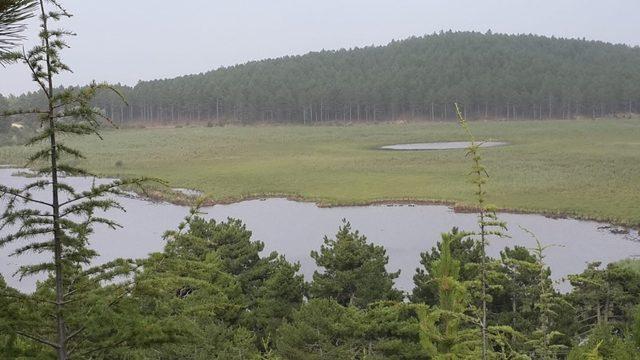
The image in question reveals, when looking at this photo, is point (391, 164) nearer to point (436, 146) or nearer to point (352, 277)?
point (436, 146)

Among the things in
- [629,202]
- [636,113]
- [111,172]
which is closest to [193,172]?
[111,172]

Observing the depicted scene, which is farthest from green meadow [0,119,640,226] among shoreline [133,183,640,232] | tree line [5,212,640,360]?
tree line [5,212,640,360]

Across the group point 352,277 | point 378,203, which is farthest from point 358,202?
point 352,277

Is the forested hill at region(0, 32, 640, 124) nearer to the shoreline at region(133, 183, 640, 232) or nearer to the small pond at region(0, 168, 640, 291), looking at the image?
the shoreline at region(133, 183, 640, 232)

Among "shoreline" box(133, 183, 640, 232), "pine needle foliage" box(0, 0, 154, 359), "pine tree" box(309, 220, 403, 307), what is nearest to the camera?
"pine needle foliage" box(0, 0, 154, 359)

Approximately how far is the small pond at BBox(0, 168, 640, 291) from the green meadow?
3.35m

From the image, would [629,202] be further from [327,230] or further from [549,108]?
[549,108]

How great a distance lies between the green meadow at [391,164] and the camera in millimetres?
50469

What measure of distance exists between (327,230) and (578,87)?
414ft

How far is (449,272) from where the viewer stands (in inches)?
424


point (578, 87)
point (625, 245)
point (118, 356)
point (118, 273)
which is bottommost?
point (625, 245)

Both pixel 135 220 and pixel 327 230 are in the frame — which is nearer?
pixel 327 230

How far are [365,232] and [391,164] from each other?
33.0m

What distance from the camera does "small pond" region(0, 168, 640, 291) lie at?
32.2 metres
